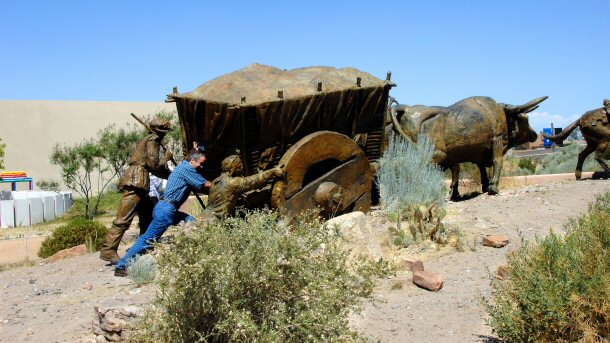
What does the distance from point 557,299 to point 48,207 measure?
23336 millimetres

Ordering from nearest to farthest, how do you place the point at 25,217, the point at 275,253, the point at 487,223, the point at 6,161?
the point at 275,253
the point at 487,223
the point at 25,217
the point at 6,161

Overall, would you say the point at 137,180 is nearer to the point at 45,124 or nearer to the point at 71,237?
the point at 71,237

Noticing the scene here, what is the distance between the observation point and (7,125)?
66.5m

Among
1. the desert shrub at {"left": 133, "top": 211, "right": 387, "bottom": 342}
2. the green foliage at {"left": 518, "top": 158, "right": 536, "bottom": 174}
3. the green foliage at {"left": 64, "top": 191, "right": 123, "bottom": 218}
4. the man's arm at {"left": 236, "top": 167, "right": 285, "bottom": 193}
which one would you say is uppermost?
the man's arm at {"left": 236, "top": 167, "right": 285, "bottom": 193}

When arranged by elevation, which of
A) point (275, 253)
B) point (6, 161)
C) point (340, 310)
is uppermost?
point (275, 253)

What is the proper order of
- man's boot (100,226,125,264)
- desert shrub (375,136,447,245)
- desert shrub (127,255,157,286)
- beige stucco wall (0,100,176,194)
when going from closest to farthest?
desert shrub (127,255,157,286) < man's boot (100,226,125,264) < desert shrub (375,136,447,245) < beige stucco wall (0,100,176,194)

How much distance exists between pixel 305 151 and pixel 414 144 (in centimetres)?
349

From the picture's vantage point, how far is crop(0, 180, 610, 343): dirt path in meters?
6.11

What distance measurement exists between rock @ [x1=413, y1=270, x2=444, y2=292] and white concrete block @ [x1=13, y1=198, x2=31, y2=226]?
19.8 metres

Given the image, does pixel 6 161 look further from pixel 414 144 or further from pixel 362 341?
pixel 362 341

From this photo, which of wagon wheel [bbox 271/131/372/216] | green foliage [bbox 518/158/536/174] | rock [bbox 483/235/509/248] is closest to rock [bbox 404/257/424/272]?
rock [bbox 483/235/509/248]

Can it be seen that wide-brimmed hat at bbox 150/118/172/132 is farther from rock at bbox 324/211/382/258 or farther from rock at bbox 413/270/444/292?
rock at bbox 413/270/444/292

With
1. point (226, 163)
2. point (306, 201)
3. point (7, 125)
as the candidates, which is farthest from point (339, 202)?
point (7, 125)

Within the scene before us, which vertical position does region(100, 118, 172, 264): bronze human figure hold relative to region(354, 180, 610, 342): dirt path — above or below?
above
